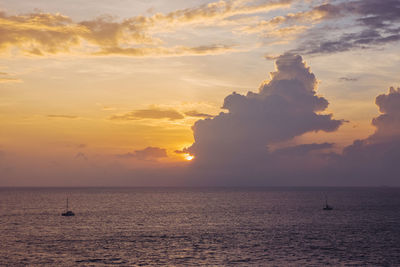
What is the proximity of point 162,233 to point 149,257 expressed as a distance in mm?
34550

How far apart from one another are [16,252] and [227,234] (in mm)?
50105

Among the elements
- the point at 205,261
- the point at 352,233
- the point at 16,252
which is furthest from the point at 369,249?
the point at 16,252

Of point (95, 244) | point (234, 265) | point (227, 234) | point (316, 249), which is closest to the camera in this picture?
point (234, 265)

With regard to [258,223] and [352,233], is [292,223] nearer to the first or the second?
[258,223]

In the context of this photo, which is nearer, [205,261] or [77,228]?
[205,261]

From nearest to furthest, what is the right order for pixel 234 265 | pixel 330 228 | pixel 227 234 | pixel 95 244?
pixel 234 265 → pixel 95 244 → pixel 227 234 → pixel 330 228

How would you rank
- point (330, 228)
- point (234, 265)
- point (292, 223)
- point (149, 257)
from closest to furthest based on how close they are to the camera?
1. point (234, 265)
2. point (149, 257)
3. point (330, 228)
4. point (292, 223)

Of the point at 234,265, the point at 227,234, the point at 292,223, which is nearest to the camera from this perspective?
the point at 234,265

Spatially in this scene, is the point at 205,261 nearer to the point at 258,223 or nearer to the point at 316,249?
the point at 316,249

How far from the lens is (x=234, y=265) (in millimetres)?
72875

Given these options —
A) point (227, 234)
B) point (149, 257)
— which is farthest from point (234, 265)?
point (227, 234)

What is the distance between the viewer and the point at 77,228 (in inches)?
4929

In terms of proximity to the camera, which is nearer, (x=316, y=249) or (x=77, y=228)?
(x=316, y=249)

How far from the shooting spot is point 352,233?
4456 inches
